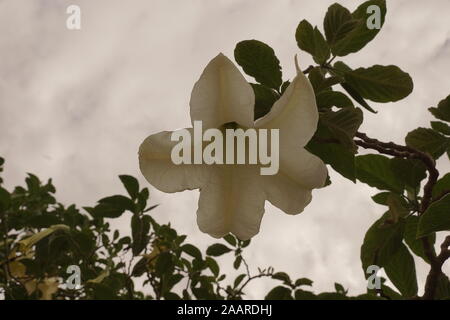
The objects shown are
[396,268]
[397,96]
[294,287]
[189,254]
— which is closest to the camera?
[397,96]

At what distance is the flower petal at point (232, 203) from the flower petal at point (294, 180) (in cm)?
3

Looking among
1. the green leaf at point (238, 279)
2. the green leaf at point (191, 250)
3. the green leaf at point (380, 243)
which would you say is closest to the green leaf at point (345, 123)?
the green leaf at point (380, 243)

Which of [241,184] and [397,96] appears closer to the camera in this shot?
[241,184]

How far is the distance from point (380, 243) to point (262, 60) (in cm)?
70

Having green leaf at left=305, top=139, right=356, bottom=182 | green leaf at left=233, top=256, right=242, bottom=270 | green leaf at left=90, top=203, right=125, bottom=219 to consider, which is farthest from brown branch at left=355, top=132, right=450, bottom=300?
green leaf at left=233, top=256, right=242, bottom=270

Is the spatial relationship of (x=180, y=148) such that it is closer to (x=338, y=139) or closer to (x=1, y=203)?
(x=338, y=139)

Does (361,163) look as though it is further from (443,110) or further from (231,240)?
(231,240)

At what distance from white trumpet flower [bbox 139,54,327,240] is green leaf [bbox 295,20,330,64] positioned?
0.34m

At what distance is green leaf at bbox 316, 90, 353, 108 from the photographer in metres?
1.03

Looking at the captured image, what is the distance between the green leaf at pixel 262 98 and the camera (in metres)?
1.04
